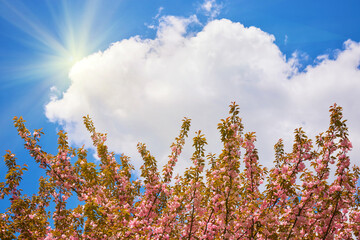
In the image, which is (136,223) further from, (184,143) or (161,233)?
(184,143)

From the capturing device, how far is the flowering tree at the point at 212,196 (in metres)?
6.33

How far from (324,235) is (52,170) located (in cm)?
844

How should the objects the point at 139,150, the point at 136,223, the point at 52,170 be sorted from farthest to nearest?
the point at 139,150 → the point at 52,170 → the point at 136,223

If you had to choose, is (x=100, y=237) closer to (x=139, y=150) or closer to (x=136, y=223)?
(x=136, y=223)

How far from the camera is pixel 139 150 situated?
923cm

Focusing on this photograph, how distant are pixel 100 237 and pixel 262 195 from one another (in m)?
4.59

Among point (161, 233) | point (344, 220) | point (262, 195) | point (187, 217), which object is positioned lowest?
point (161, 233)

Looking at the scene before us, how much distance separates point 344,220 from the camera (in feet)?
28.4

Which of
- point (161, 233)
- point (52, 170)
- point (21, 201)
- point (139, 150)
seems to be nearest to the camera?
point (161, 233)

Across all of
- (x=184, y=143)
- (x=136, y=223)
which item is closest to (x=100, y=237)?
(x=136, y=223)

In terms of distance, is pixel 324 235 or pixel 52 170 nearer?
pixel 324 235

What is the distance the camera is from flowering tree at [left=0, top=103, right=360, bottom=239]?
6328mm

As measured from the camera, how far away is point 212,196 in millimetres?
7469

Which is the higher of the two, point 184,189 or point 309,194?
point 309,194
